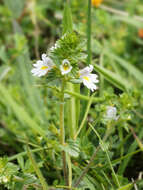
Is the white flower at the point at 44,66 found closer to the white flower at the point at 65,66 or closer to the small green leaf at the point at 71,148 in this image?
the white flower at the point at 65,66

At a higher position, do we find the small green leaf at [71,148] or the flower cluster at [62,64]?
the flower cluster at [62,64]

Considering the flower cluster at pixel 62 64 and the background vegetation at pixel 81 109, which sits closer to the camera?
the flower cluster at pixel 62 64

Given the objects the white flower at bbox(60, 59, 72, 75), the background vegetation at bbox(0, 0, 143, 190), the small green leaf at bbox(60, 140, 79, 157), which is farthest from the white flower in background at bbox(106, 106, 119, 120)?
the white flower at bbox(60, 59, 72, 75)

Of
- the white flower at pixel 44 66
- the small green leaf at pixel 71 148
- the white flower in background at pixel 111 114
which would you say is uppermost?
the white flower at pixel 44 66

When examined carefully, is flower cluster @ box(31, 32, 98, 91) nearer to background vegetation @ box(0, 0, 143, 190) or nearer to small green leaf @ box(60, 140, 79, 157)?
background vegetation @ box(0, 0, 143, 190)

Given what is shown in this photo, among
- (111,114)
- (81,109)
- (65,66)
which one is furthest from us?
(81,109)

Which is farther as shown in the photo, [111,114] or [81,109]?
[81,109]

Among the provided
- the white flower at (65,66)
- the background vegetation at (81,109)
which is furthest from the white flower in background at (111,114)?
the white flower at (65,66)

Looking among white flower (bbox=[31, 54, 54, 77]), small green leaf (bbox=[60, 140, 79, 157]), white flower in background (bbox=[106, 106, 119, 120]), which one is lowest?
small green leaf (bbox=[60, 140, 79, 157])

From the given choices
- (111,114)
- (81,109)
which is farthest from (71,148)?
(81,109)

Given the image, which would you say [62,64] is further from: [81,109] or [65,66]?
[81,109]

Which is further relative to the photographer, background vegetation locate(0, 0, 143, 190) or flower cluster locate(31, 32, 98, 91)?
background vegetation locate(0, 0, 143, 190)
